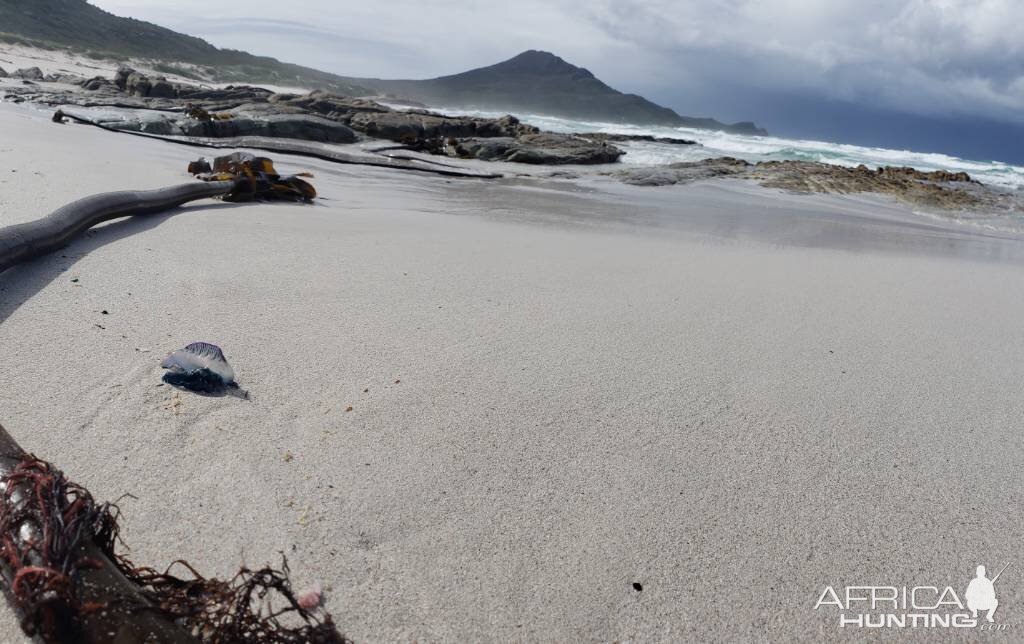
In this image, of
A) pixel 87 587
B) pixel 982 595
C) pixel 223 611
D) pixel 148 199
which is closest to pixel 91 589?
pixel 87 587

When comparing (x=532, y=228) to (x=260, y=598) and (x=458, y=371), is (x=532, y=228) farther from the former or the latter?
(x=260, y=598)

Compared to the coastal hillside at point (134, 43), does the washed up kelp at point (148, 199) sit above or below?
below

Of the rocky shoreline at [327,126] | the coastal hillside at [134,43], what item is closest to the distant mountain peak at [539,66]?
the coastal hillside at [134,43]

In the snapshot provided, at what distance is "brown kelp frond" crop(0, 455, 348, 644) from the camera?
31.9 inches

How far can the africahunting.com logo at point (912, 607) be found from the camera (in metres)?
1.15

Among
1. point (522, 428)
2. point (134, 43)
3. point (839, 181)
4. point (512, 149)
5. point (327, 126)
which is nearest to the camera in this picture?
point (522, 428)

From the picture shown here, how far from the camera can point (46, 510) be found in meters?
0.89

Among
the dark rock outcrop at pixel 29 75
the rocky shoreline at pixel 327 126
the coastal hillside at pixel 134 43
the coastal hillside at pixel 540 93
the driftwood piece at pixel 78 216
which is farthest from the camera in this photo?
the coastal hillside at pixel 540 93

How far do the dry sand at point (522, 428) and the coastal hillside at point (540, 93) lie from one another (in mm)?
61965

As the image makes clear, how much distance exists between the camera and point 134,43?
50.1 metres

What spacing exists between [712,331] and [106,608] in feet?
7.11

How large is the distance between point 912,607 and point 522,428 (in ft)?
3.00

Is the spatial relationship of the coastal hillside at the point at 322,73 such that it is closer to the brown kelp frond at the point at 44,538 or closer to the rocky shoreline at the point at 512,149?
the rocky shoreline at the point at 512,149

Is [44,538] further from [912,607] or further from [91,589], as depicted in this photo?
[912,607]
